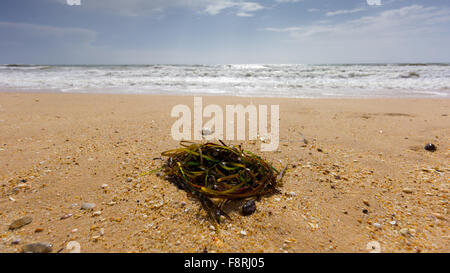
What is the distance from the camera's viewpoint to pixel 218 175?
76.7 inches

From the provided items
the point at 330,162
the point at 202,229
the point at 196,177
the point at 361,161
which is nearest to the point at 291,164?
the point at 330,162

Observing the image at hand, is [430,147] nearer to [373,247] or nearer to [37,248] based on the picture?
[373,247]

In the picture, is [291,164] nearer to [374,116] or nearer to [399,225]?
[399,225]

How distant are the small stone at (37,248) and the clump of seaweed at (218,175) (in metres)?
0.91

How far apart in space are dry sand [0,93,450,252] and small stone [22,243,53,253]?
1.1 inches

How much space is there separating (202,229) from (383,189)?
1531 millimetres

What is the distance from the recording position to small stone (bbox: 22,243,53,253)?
125 centimetres

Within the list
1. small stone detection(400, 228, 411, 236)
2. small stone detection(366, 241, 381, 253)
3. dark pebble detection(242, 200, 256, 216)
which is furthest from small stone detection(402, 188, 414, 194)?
dark pebble detection(242, 200, 256, 216)

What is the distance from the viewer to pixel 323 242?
1.36m

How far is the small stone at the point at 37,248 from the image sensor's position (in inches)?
49.1

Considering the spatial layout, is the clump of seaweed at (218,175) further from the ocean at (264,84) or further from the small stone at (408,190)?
the ocean at (264,84)

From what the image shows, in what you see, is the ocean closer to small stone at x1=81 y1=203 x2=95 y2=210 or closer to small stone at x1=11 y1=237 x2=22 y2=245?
small stone at x1=81 y1=203 x2=95 y2=210
